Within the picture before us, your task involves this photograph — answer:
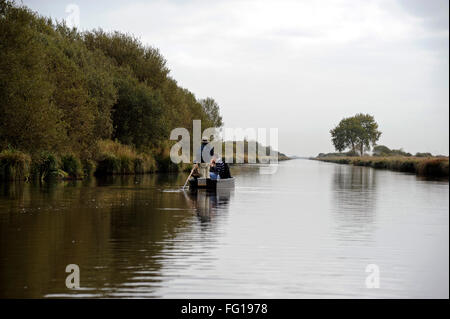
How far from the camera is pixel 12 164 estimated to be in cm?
2550

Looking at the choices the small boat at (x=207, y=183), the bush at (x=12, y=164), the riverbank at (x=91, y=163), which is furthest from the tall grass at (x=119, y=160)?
the small boat at (x=207, y=183)

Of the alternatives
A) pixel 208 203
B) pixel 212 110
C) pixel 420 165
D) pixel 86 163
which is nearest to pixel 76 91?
pixel 86 163

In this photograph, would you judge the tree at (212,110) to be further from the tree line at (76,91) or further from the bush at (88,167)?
the bush at (88,167)

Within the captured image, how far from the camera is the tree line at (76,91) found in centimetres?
2320

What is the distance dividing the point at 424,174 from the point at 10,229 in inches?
1603

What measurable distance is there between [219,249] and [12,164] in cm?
1899

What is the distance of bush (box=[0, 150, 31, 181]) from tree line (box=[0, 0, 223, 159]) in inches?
14.1

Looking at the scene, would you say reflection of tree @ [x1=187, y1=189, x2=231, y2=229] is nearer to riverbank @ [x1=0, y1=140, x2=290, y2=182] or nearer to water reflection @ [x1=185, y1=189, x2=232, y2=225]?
water reflection @ [x1=185, y1=189, x2=232, y2=225]

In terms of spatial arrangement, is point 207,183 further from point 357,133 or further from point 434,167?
point 357,133

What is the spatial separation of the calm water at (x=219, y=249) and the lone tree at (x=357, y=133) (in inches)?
4793

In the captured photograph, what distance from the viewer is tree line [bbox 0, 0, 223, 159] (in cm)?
2320

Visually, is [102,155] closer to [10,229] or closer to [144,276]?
[10,229]
